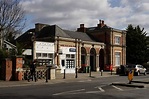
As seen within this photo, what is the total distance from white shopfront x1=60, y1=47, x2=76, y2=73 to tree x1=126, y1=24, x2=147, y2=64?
22.3 m

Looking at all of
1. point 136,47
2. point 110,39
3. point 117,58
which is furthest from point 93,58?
point 136,47

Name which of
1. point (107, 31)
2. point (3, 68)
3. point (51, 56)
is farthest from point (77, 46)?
point (3, 68)

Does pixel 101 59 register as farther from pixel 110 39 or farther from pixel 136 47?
pixel 136 47

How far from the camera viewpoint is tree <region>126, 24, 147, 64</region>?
64500mm

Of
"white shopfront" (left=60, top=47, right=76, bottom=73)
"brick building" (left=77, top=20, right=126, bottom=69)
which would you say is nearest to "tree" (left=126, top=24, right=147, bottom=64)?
"brick building" (left=77, top=20, right=126, bottom=69)

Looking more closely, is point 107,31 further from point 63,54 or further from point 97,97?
point 97,97

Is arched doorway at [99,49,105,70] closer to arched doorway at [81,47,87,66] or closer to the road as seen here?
arched doorway at [81,47,87,66]

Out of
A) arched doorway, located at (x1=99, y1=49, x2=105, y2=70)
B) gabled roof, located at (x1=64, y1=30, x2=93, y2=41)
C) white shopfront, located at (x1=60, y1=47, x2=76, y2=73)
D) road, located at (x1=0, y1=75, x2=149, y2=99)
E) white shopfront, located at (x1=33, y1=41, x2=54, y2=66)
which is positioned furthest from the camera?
arched doorway, located at (x1=99, y1=49, x2=105, y2=70)

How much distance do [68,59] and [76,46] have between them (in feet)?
8.84

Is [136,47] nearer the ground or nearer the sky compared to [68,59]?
nearer the sky

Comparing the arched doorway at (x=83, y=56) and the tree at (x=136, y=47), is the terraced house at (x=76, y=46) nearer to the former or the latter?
the arched doorway at (x=83, y=56)

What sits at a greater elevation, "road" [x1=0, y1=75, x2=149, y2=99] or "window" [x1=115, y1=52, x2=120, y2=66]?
"window" [x1=115, y1=52, x2=120, y2=66]

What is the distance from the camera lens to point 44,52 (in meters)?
41.1

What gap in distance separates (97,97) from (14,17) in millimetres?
27758
